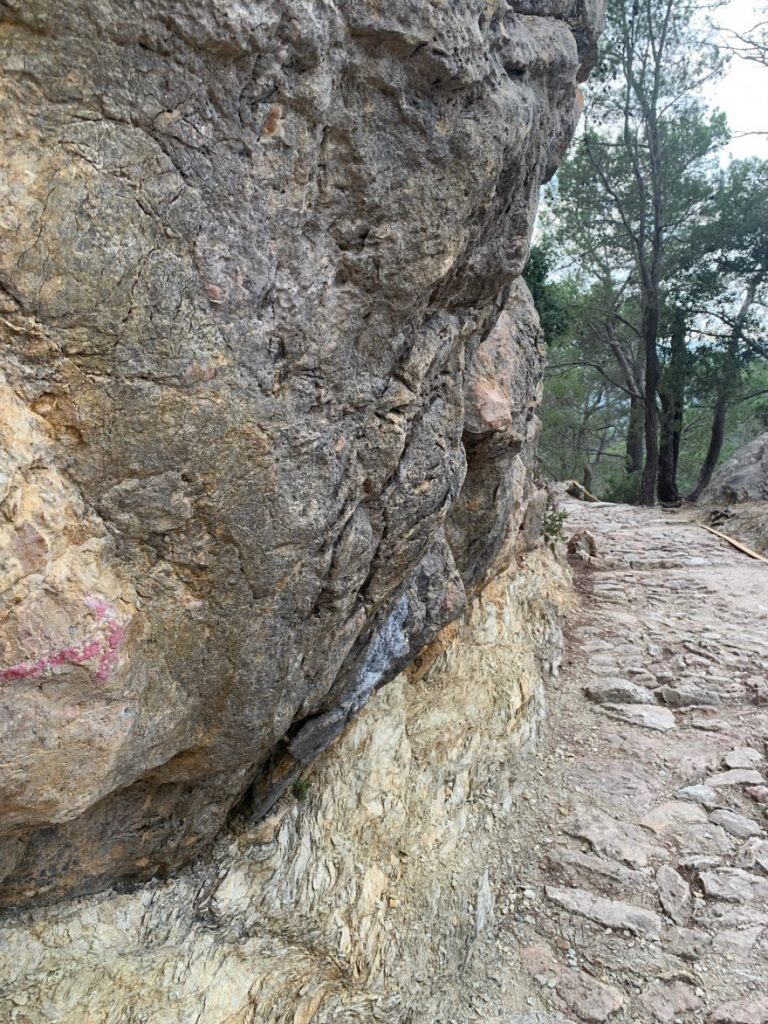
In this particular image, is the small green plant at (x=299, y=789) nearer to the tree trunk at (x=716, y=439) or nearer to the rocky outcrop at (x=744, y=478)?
the rocky outcrop at (x=744, y=478)

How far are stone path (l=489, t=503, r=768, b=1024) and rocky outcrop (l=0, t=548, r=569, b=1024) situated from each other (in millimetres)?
286

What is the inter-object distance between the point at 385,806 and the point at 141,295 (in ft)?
12.1

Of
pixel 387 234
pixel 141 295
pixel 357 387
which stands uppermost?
pixel 387 234

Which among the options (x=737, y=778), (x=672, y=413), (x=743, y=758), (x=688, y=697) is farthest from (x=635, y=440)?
(x=737, y=778)

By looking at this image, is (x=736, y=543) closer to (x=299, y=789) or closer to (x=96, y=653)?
(x=299, y=789)

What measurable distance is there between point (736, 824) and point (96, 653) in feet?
17.0

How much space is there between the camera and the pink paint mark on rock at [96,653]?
2.37 m

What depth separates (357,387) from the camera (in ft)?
10.4

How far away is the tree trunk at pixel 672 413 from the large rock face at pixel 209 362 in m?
14.6

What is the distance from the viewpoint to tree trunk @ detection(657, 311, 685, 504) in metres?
17.1

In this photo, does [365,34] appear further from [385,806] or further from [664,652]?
[664,652]

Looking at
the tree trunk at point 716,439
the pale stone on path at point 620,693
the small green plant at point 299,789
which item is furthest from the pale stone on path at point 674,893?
the tree trunk at point 716,439

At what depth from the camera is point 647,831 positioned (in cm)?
559

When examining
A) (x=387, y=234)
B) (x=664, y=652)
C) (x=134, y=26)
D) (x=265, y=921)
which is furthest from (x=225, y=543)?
(x=664, y=652)
